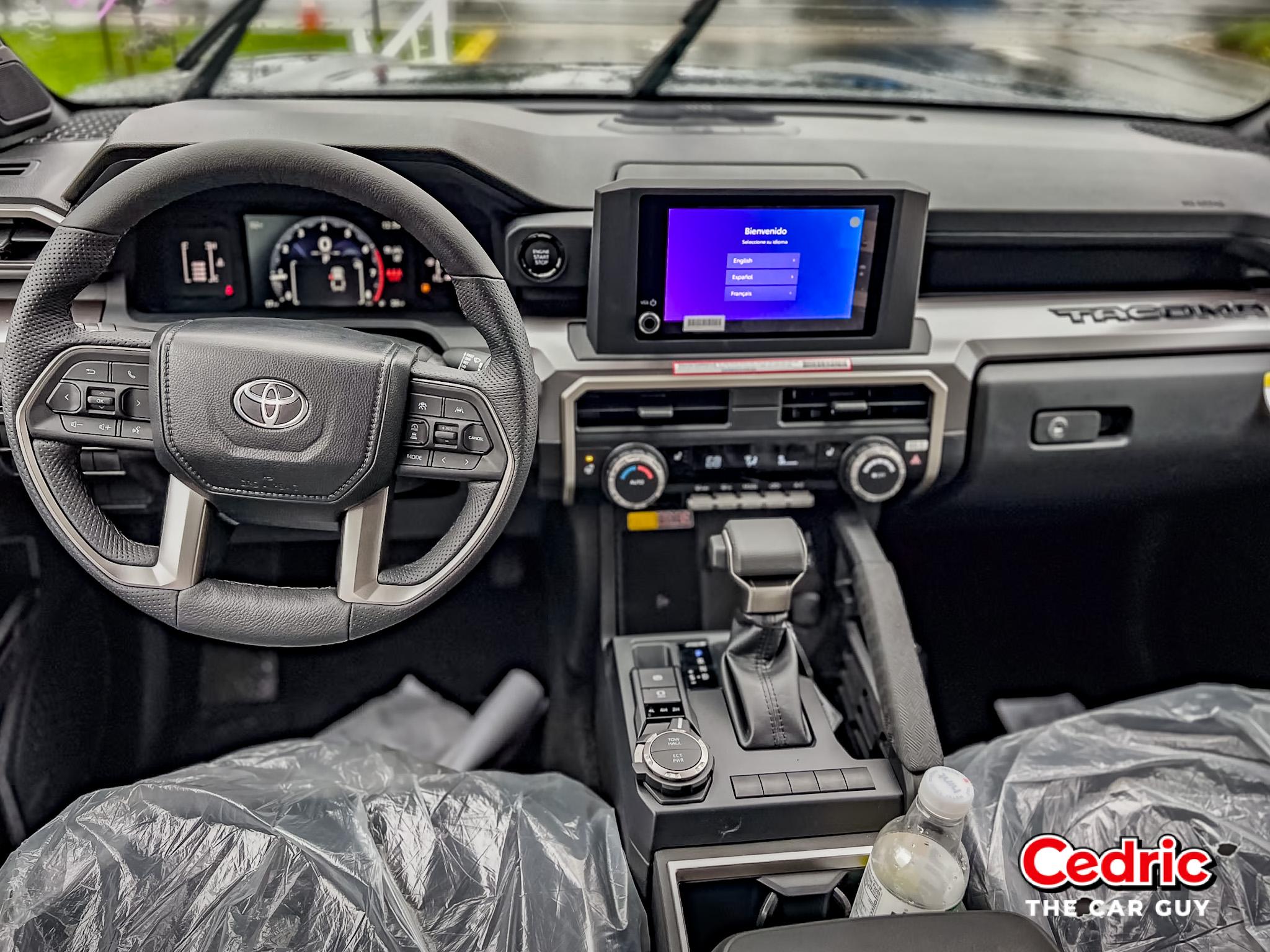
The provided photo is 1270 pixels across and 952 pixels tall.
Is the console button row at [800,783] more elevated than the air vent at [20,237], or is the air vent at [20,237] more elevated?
the air vent at [20,237]

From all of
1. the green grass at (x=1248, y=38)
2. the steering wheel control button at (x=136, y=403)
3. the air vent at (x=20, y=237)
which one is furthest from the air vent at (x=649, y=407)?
the green grass at (x=1248, y=38)

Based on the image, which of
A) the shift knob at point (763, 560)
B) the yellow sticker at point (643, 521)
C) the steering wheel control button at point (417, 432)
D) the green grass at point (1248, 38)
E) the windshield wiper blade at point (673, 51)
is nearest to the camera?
the steering wheel control button at point (417, 432)

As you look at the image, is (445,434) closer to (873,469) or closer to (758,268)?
(758,268)

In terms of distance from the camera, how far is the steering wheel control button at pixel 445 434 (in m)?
1.18

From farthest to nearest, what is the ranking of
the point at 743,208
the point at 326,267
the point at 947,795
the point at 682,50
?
the point at 682,50 → the point at 326,267 → the point at 743,208 → the point at 947,795

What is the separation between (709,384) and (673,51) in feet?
2.48

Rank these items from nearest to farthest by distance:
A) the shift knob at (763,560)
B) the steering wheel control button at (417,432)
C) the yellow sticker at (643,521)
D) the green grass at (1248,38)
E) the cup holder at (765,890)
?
the steering wheel control button at (417,432) → the cup holder at (765,890) → the shift knob at (763,560) → the yellow sticker at (643,521) → the green grass at (1248,38)

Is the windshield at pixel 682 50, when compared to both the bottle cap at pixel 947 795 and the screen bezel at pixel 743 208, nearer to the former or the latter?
the screen bezel at pixel 743 208

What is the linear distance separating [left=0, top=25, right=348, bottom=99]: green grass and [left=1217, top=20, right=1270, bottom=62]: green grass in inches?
77.0

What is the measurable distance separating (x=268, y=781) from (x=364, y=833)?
198 millimetres

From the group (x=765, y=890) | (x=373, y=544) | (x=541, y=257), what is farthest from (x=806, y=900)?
(x=541, y=257)

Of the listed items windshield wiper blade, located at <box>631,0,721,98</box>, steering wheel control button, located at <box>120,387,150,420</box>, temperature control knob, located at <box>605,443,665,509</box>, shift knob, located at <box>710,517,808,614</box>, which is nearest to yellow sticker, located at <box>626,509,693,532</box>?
temperature control knob, located at <box>605,443,665,509</box>

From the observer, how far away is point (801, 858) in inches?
51.4

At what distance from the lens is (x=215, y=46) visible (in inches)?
68.5
